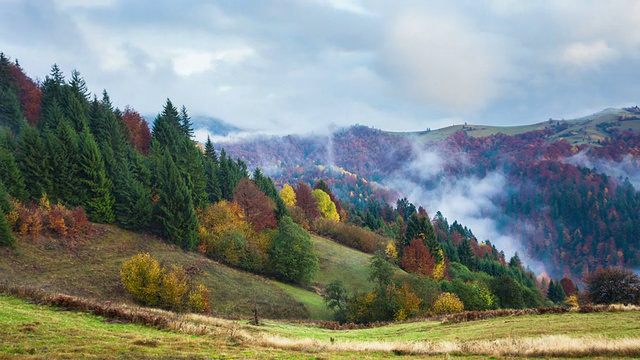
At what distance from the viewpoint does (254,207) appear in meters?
89.4

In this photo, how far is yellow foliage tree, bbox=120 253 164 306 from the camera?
150 feet

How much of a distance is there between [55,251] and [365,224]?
119m

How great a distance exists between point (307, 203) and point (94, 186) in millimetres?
73683

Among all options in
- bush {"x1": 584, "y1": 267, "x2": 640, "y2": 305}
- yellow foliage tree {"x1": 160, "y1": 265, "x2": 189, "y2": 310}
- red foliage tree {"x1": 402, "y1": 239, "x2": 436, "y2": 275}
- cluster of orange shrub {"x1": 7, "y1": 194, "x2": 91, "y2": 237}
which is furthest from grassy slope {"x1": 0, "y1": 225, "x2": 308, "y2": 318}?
red foliage tree {"x1": 402, "y1": 239, "x2": 436, "y2": 275}

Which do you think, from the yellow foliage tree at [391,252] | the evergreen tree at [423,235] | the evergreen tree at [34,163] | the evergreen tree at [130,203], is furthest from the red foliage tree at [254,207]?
A: the evergreen tree at [423,235]

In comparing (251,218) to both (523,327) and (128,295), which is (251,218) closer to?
(128,295)

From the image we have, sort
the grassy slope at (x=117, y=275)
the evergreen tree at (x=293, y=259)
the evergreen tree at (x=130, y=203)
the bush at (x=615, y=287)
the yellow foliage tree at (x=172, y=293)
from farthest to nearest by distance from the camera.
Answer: the evergreen tree at (x=293, y=259)
the evergreen tree at (x=130, y=203)
the yellow foliage tree at (x=172, y=293)
the grassy slope at (x=117, y=275)
the bush at (x=615, y=287)

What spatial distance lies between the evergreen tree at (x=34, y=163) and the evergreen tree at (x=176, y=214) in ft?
59.2

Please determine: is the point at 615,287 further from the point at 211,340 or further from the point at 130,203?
the point at 130,203

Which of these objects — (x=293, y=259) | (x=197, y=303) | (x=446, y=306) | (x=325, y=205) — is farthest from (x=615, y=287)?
(x=325, y=205)

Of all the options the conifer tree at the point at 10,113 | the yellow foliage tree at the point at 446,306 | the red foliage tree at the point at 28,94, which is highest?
the red foliage tree at the point at 28,94

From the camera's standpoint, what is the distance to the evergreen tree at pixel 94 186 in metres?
63.6

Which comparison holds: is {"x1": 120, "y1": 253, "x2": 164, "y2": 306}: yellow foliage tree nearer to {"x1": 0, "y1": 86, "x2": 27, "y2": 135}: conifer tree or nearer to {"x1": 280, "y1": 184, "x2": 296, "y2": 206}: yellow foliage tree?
{"x1": 0, "y1": 86, "x2": 27, "y2": 135}: conifer tree

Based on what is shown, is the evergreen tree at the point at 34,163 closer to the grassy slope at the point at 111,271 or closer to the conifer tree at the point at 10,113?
the grassy slope at the point at 111,271
